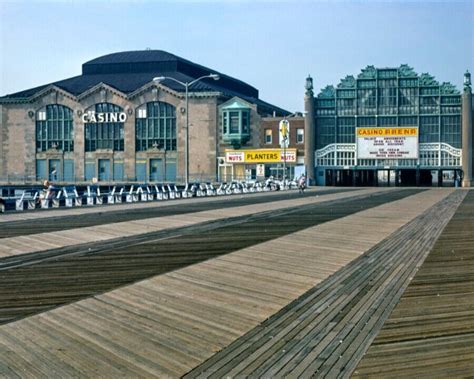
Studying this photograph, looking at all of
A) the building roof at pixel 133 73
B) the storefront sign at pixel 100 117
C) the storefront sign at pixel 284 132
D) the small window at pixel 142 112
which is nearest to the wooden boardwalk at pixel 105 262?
the storefront sign at pixel 284 132

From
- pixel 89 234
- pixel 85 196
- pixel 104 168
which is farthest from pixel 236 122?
pixel 89 234

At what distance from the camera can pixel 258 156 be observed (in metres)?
86.4

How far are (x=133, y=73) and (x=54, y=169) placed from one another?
66.0 feet

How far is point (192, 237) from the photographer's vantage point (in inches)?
742

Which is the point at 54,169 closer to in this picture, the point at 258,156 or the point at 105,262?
the point at 258,156

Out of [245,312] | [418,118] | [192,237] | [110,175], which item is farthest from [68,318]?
[110,175]

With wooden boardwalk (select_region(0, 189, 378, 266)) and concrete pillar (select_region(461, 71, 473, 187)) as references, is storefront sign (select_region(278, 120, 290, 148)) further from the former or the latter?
wooden boardwalk (select_region(0, 189, 378, 266))

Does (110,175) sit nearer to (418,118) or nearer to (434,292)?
(418,118)

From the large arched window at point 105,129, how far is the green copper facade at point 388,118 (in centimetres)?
2861

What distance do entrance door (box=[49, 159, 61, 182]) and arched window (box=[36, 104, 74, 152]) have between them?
6.57ft

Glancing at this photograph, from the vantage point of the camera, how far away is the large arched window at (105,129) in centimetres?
9319

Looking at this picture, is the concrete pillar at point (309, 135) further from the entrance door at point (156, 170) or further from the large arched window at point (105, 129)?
the large arched window at point (105, 129)

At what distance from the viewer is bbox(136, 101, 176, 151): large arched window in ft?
297

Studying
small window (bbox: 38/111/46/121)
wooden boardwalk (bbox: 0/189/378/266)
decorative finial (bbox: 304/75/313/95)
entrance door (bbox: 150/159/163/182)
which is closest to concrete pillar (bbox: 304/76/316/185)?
decorative finial (bbox: 304/75/313/95)
